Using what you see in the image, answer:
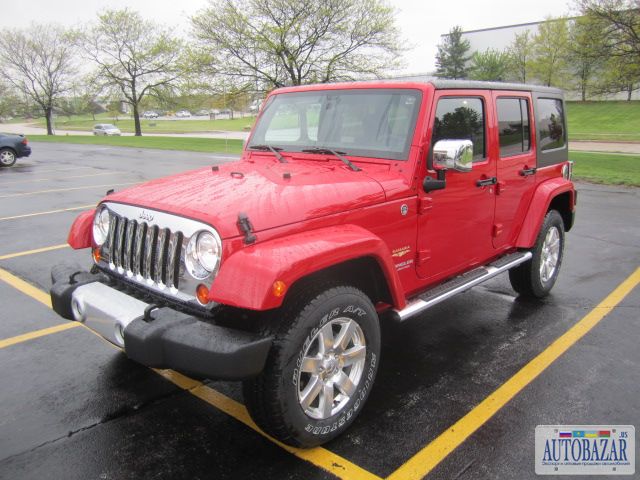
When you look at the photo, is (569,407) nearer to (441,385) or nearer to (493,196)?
(441,385)

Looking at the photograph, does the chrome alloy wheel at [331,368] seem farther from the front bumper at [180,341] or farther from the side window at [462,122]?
the side window at [462,122]

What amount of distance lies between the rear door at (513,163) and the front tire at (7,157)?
18069 mm

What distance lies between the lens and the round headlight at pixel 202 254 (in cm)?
263

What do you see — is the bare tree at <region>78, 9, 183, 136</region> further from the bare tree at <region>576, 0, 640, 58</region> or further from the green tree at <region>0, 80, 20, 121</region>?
the bare tree at <region>576, 0, 640, 58</region>

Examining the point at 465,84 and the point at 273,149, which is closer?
the point at 465,84

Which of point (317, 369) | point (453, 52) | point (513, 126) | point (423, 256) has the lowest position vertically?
point (317, 369)

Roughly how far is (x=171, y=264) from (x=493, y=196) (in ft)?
8.63

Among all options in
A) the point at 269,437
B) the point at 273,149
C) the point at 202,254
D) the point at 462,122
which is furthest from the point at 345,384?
the point at 462,122

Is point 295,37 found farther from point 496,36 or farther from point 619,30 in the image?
point 496,36

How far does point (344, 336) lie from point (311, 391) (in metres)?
0.34

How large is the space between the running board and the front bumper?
3.77 ft

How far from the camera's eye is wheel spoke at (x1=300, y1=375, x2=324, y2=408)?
9.16ft

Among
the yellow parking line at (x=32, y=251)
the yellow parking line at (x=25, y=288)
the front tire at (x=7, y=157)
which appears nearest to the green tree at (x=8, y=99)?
the front tire at (x=7, y=157)

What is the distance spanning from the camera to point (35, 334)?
4.35 metres
